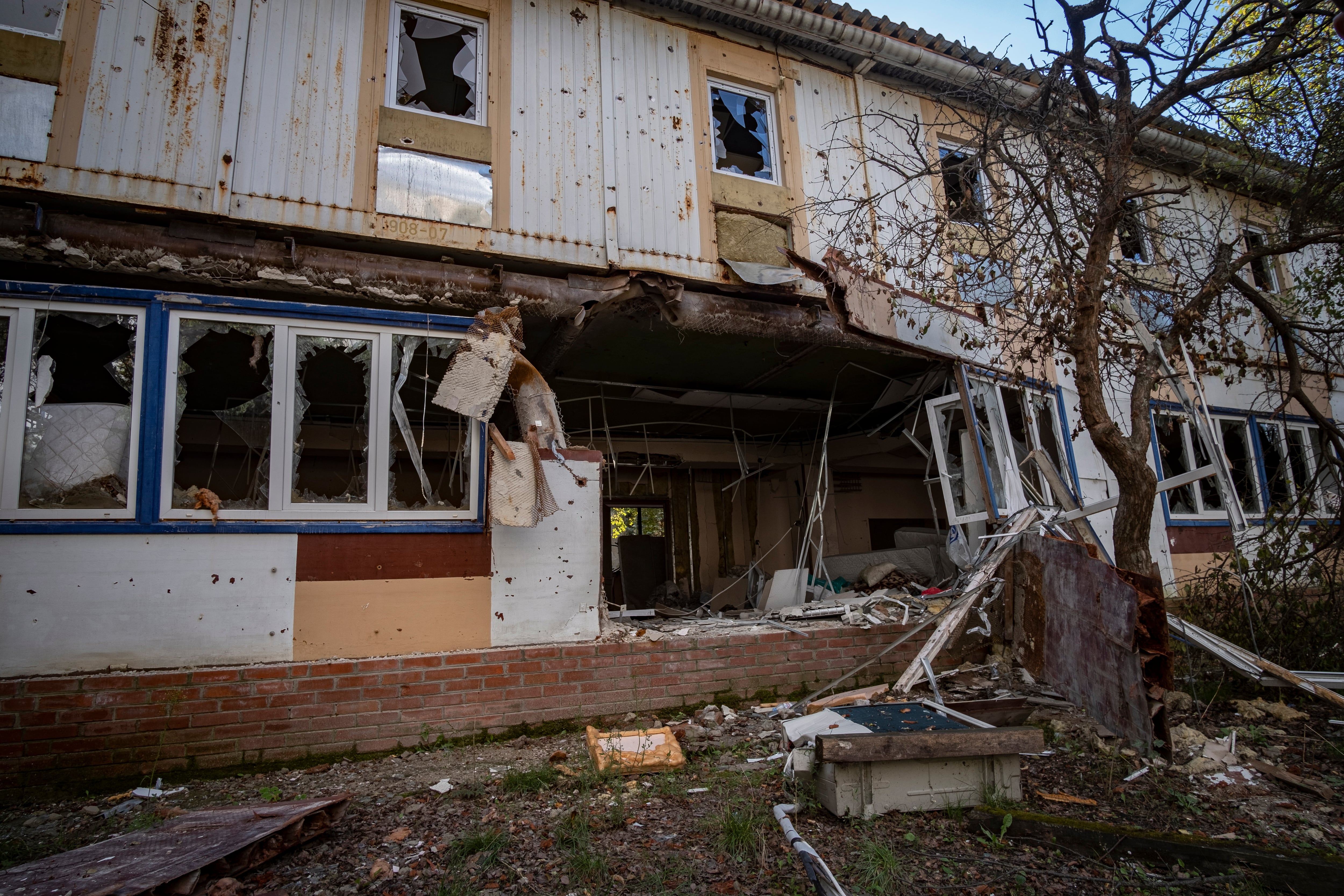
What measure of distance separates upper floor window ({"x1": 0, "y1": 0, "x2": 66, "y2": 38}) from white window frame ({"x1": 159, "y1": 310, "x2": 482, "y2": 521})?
246 cm

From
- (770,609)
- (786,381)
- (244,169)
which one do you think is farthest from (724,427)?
(244,169)

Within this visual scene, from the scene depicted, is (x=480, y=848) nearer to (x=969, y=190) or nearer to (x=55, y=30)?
(x=969, y=190)

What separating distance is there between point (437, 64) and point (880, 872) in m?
6.97

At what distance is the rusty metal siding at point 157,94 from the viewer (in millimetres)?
4941

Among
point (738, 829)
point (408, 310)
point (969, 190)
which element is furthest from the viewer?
point (408, 310)

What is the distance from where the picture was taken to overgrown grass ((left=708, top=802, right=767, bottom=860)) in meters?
3.04

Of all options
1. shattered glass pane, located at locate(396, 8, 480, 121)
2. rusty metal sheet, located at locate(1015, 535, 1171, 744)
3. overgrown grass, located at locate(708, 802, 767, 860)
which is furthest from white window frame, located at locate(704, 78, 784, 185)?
overgrown grass, located at locate(708, 802, 767, 860)

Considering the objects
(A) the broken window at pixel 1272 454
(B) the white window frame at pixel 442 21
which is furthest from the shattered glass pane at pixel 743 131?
(A) the broken window at pixel 1272 454

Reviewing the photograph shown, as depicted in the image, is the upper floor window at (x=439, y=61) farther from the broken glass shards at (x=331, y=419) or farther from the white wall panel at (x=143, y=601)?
the white wall panel at (x=143, y=601)

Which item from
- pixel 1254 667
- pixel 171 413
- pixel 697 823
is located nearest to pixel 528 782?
pixel 697 823

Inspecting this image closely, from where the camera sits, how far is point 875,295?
22.5 ft

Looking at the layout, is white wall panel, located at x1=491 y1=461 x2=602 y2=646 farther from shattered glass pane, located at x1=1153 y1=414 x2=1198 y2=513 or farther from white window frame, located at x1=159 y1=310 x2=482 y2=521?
shattered glass pane, located at x1=1153 y1=414 x2=1198 y2=513

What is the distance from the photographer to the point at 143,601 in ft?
14.0

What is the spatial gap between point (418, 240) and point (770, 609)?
4.99 m
